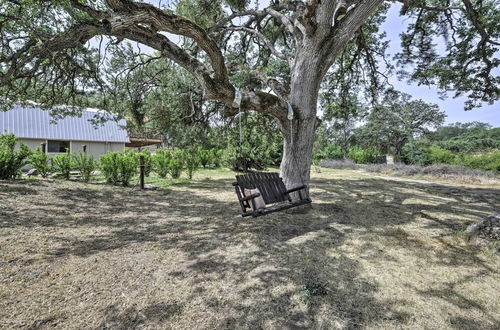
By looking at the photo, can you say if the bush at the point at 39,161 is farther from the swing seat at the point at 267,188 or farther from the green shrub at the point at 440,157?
the green shrub at the point at 440,157

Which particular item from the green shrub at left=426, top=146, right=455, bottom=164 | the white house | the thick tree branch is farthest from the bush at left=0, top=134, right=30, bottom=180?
the green shrub at left=426, top=146, right=455, bottom=164

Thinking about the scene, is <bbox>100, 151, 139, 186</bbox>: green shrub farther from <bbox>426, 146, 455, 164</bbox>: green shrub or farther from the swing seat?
<bbox>426, 146, 455, 164</bbox>: green shrub

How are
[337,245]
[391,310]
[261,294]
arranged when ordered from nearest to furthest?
[391,310]
[261,294]
[337,245]

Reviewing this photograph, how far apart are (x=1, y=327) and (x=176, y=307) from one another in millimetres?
→ 1410

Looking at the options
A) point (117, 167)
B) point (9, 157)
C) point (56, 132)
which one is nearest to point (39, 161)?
point (9, 157)

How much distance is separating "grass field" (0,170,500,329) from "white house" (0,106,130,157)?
605 inches

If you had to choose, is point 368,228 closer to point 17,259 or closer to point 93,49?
point 17,259

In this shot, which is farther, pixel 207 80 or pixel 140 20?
pixel 207 80

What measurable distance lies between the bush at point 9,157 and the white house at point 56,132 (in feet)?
29.9

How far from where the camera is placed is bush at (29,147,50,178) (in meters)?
8.95

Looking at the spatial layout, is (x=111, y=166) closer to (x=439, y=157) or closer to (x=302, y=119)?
(x=302, y=119)

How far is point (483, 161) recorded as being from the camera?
14648mm

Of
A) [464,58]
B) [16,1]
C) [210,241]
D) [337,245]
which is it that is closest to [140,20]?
[16,1]

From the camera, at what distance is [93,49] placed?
7012 millimetres
